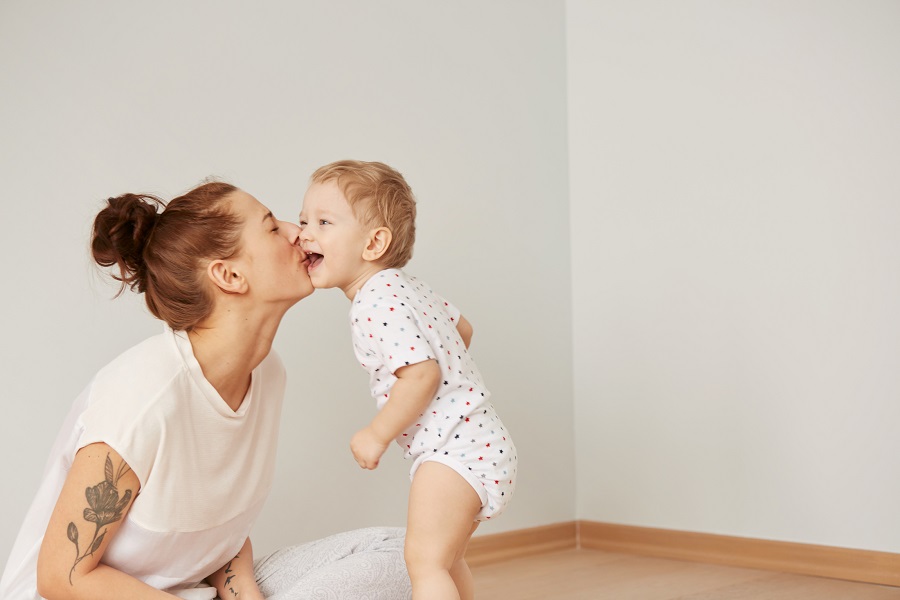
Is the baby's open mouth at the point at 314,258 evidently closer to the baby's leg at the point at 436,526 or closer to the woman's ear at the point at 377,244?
the woman's ear at the point at 377,244

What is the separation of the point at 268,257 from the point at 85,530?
569 millimetres

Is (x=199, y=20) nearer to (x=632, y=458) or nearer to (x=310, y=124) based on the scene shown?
(x=310, y=124)

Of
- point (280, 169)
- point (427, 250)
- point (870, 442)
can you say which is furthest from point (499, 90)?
point (870, 442)

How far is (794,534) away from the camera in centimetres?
261

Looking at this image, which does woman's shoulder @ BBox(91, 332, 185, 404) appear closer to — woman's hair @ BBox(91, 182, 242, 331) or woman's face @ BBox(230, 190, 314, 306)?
woman's hair @ BBox(91, 182, 242, 331)

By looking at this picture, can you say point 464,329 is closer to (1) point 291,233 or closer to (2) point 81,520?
(1) point 291,233

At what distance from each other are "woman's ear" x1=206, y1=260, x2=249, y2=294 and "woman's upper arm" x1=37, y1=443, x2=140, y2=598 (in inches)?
13.8

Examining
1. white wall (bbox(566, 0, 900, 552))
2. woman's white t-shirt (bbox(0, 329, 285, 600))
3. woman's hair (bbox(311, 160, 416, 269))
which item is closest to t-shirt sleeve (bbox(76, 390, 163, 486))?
Result: woman's white t-shirt (bbox(0, 329, 285, 600))

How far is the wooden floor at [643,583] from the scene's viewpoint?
2342 millimetres

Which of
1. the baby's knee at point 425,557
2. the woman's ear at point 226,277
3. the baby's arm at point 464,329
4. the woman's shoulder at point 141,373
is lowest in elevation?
the baby's knee at point 425,557

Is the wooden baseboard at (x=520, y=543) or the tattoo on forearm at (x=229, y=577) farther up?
the tattoo on forearm at (x=229, y=577)

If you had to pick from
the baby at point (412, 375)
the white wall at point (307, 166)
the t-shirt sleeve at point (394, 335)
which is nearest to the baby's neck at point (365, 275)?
the baby at point (412, 375)

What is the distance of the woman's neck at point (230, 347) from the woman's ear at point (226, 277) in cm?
5

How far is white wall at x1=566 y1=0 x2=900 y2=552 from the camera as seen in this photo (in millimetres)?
2475
